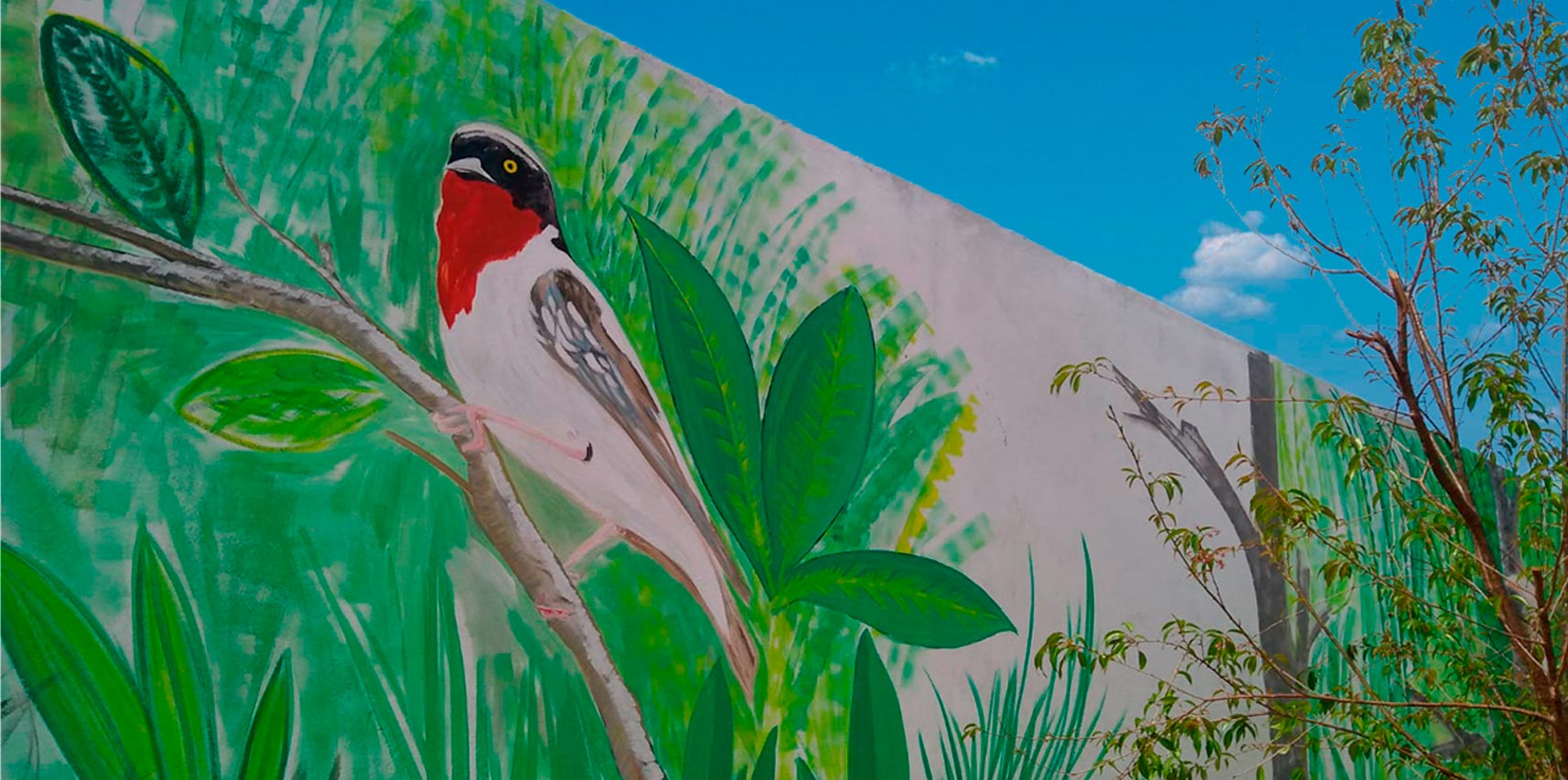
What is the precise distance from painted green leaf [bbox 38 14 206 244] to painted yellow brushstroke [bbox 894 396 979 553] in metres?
1.72

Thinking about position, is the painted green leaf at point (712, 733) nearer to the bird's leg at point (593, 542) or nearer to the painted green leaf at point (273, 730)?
the bird's leg at point (593, 542)

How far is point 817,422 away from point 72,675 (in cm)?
158

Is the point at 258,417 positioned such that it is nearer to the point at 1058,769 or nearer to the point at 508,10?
the point at 508,10

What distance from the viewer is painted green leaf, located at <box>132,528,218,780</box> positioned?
1.76 m

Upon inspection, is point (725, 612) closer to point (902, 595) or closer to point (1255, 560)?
point (902, 595)

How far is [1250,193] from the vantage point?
359cm

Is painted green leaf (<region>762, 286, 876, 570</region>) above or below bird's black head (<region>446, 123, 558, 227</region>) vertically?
below

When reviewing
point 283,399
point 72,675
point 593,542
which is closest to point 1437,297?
point 593,542

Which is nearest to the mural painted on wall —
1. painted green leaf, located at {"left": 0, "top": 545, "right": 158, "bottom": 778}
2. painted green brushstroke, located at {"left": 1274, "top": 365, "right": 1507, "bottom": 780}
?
painted green leaf, located at {"left": 0, "top": 545, "right": 158, "bottom": 778}

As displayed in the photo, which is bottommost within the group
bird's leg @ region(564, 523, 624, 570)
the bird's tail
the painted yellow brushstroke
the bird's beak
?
the bird's tail

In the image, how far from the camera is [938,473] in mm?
3180

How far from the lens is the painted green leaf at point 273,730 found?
6.05 ft

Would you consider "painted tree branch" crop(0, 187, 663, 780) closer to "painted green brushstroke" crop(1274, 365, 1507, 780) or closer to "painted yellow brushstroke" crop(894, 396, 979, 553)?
"painted yellow brushstroke" crop(894, 396, 979, 553)

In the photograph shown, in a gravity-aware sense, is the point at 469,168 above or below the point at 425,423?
Answer: above
